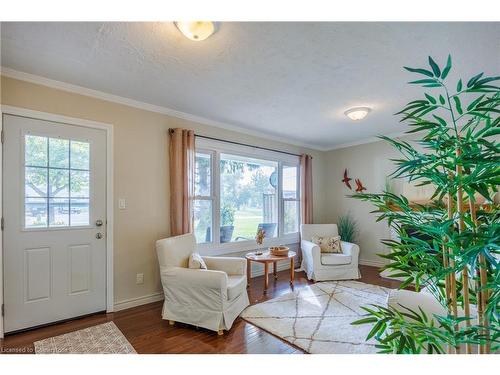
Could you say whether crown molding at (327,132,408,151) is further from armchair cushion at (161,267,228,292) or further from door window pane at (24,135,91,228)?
door window pane at (24,135,91,228)

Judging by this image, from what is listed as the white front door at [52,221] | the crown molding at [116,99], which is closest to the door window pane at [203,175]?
the crown molding at [116,99]

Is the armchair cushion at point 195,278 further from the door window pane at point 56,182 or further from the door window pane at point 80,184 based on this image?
the door window pane at point 80,184

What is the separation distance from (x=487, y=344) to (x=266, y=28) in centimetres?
199

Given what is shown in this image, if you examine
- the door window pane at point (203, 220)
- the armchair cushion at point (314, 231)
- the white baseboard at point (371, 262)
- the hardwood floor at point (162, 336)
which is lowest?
the white baseboard at point (371, 262)

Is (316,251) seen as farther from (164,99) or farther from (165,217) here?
(164,99)

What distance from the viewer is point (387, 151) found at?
15.6ft

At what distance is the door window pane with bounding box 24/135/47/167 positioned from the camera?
8.19 ft

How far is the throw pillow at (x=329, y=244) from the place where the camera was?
435 centimetres

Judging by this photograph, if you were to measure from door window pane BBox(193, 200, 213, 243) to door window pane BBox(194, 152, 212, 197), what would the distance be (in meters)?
0.15

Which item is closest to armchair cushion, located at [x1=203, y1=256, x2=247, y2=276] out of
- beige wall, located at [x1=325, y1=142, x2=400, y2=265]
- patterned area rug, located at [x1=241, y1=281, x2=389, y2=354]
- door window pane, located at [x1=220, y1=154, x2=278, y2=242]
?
patterned area rug, located at [x1=241, y1=281, x2=389, y2=354]

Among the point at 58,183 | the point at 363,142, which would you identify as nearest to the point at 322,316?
the point at 58,183

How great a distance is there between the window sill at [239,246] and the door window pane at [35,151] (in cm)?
205
